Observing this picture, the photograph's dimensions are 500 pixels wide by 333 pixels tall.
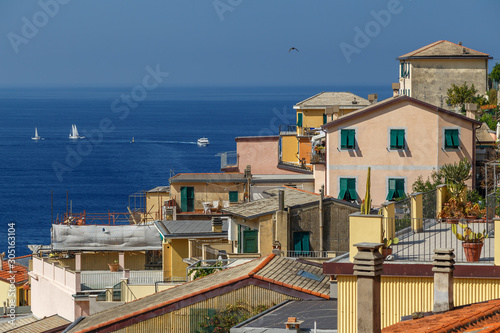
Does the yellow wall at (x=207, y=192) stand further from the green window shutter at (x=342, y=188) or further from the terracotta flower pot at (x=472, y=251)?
the terracotta flower pot at (x=472, y=251)

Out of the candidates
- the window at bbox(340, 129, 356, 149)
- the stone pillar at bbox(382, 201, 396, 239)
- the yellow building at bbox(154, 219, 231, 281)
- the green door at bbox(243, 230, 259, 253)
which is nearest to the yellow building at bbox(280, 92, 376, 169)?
the window at bbox(340, 129, 356, 149)

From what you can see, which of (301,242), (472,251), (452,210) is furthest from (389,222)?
(301,242)

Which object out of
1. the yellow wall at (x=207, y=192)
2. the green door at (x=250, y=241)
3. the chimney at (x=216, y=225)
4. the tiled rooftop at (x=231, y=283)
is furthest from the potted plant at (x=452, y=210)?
the yellow wall at (x=207, y=192)

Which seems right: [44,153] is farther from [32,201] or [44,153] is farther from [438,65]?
[438,65]

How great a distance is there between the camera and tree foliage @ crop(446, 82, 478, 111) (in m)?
61.0

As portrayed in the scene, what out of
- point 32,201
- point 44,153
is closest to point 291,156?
point 32,201

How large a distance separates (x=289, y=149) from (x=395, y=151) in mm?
18829

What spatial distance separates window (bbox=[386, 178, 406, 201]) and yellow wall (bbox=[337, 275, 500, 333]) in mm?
26572

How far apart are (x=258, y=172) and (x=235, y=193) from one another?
7017 mm

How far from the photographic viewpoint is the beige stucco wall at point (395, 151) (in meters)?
42.2

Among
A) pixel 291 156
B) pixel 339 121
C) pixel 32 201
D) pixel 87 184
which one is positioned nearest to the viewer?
pixel 339 121

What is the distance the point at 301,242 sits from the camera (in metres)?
31.5

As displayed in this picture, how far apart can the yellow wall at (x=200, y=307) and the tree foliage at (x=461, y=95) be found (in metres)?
41.1

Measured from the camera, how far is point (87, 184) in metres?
137
